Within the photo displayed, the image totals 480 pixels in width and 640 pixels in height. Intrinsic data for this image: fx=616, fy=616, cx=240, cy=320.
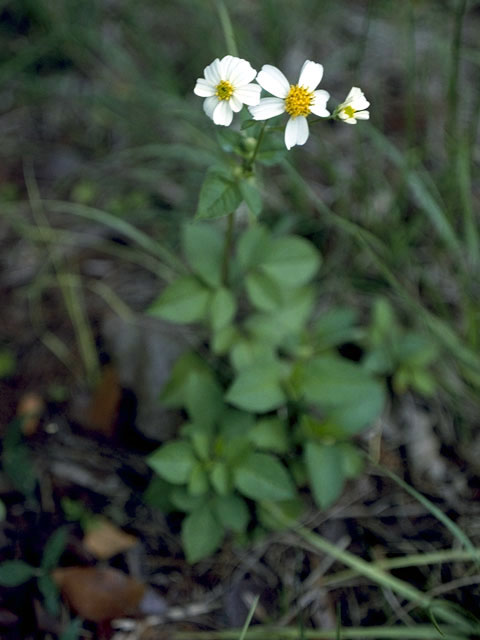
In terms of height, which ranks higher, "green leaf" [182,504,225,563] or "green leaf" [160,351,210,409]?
"green leaf" [160,351,210,409]

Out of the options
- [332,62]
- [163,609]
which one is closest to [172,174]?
[332,62]

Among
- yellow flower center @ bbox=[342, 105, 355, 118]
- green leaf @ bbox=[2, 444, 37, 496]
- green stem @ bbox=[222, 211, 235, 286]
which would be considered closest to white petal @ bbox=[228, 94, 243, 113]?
yellow flower center @ bbox=[342, 105, 355, 118]

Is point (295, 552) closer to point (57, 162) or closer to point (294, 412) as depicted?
point (294, 412)

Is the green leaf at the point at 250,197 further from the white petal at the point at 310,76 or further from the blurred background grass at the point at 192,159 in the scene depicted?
the blurred background grass at the point at 192,159

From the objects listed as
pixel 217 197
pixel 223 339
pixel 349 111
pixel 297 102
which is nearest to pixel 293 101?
pixel 297 102

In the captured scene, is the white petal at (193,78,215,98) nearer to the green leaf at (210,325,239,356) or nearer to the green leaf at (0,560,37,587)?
the green leaf at (210,325,239,356)
